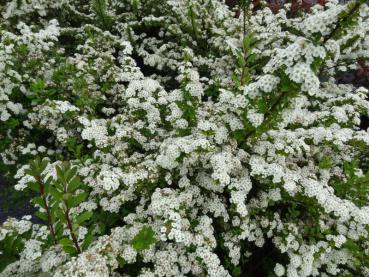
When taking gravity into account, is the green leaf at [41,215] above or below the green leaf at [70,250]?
above

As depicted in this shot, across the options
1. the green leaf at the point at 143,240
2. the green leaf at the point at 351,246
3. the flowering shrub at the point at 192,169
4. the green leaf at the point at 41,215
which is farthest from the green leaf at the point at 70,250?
the green leaf at the point at 351,246

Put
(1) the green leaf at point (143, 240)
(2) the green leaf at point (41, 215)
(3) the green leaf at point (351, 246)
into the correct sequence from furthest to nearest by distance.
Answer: (3) the green leaf at point (351, 246) → (1) the green leaf at point (143, 240) → (2) the green leaf at point (41, 215)

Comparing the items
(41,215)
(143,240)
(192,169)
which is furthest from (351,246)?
(41,215)

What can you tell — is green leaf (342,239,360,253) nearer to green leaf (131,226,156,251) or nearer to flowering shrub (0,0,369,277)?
flowering shrub (0,0,369,277)

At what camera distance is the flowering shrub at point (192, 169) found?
274 centimetres

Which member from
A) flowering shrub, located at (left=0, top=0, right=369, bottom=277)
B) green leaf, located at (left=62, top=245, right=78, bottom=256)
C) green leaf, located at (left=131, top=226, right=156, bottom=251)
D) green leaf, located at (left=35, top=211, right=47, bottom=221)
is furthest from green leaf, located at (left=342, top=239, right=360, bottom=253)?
green leaf, located at (left=35, top=211, right=47, bottom=221)

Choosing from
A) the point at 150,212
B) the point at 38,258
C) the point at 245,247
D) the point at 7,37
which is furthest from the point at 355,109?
the point at 7,37

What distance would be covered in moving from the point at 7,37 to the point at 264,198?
4.18 metres

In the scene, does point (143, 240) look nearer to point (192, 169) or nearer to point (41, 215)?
point (41, 215)

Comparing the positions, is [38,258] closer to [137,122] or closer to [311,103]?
[137,122]

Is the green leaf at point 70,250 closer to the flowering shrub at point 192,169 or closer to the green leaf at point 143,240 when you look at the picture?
the flowering shrub at point 192,169

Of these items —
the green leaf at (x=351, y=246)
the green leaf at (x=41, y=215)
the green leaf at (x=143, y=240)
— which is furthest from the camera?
the green leaf at (x=351, y=246)

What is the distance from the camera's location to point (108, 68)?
5227 millimetres

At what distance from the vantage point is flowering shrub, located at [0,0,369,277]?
8.98 feet
